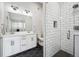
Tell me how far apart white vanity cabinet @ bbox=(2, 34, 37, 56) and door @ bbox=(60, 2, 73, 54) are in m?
1.42

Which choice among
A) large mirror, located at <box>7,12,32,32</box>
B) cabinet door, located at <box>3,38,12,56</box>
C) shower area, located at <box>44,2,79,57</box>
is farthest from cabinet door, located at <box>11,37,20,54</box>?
shower area, located at <box>44,2,79,57</box>

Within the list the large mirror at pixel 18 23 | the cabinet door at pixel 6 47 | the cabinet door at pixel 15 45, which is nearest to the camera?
the cabinet door at pixel 6 47

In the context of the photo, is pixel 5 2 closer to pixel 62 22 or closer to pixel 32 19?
pixel 32 19

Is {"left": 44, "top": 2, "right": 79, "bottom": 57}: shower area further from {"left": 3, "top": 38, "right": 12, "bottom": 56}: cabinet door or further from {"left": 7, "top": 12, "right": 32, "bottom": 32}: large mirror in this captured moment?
{"left": 7, "top": 12, "right": 32, "bottom": 32}: large mirror

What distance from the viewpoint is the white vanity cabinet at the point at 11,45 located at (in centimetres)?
244

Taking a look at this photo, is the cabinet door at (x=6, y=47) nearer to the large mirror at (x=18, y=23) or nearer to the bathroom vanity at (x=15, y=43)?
the bathroom vanity at (x=15, y=43)

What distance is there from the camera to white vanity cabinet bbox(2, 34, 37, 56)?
2455mm

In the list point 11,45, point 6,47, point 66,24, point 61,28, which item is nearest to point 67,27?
point 66,24

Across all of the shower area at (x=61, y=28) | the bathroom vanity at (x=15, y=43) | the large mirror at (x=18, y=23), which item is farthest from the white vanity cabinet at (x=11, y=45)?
the shower area at (x=61, y=28)

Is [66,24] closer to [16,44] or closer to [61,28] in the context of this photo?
[61,28]

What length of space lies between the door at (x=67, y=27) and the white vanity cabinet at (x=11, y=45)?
193 cm

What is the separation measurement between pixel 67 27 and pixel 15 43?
7.07 feet

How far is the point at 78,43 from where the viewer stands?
2.12 meters

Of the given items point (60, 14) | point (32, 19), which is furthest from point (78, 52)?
point (32, 19)
